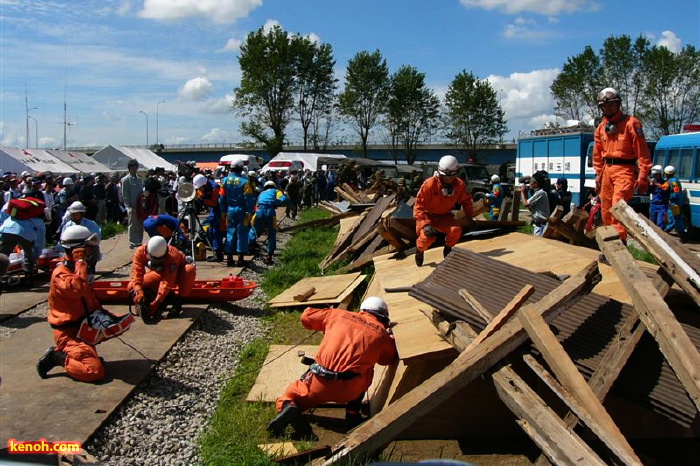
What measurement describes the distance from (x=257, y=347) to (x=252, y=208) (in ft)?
16.0

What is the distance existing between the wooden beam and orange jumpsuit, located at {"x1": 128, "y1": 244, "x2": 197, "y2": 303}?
5007 millimetres

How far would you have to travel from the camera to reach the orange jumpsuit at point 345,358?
4.87 m

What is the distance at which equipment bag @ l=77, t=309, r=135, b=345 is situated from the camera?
18.5ft

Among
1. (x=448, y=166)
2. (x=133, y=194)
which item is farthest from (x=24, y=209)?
(x=448, y=166)

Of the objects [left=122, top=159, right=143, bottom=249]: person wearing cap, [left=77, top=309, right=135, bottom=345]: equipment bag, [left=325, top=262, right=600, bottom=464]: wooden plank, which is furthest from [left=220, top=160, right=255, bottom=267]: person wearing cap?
[left=325, top=262, right=600, bottom=464]: wooden plank

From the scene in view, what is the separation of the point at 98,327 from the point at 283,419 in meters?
2.06

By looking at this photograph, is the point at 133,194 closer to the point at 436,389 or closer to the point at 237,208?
the point at 237,208

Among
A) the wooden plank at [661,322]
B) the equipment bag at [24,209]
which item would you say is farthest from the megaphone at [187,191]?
the wooden plank at [661,322]

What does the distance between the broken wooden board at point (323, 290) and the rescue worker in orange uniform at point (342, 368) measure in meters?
3.49

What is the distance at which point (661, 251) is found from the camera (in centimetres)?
496

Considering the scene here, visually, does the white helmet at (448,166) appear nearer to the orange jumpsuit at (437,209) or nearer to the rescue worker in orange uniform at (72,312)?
the orange jumpsuit at (437,209)

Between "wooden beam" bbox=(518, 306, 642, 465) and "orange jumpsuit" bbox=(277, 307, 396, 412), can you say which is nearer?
"wooden beam" bbox=(518, 306, 642, 465)

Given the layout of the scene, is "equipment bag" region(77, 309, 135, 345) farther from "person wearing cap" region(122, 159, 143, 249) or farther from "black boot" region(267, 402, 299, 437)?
"person wearing cap" region(122, 159, 143, 249)

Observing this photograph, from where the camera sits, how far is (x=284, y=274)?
11102 millimetres
